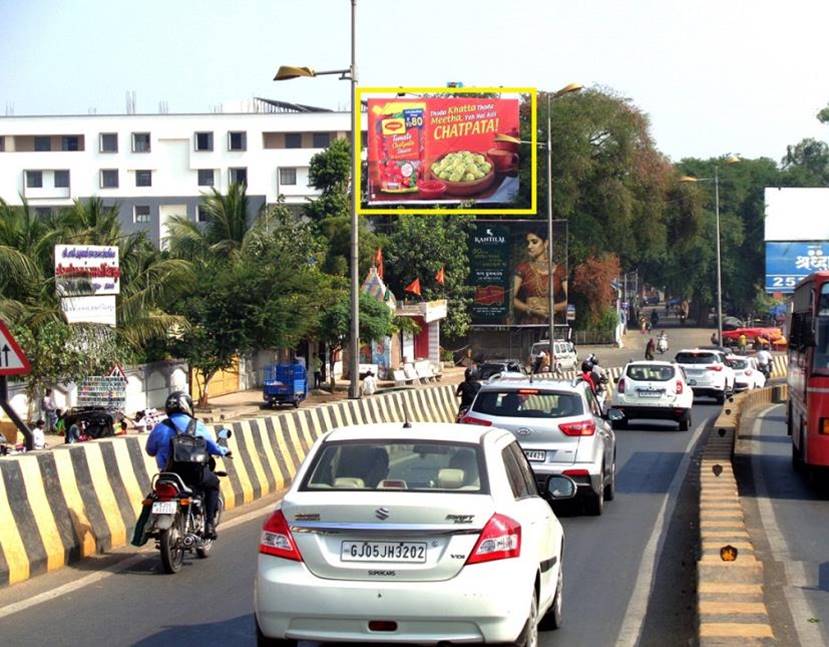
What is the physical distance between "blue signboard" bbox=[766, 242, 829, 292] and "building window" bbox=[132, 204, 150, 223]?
40.6m

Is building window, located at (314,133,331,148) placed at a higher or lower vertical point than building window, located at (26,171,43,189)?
higher

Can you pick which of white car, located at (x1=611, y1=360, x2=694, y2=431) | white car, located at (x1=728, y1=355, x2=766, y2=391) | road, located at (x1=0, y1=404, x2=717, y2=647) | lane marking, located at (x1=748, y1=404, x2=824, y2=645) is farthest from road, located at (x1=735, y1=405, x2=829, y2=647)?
white car, located at (x1=728, y1=355, x2=766, y2=391)

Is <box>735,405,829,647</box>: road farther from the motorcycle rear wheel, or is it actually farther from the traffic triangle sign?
the traffic triangle sign

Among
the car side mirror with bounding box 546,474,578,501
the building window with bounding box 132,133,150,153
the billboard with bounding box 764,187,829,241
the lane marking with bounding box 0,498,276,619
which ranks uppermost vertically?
the building window with bounding box 132,133,150,153

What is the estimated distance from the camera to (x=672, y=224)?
84875 mm

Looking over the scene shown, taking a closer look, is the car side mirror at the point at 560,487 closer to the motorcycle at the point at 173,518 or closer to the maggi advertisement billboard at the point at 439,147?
the motorcycle at the point at 173,518

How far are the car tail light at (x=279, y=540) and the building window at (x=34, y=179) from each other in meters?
85.3

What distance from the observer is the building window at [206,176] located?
88.1 m

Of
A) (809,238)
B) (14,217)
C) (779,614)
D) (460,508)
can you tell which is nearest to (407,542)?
(460,508)

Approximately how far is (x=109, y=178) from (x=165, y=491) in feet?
263

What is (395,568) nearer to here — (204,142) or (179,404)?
(179,404)

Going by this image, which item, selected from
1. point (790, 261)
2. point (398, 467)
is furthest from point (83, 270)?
point (790, 261)

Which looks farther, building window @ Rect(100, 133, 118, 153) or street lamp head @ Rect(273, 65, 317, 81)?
building window @ Rect(100, 133, 118, 153)

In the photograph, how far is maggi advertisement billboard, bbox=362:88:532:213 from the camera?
5931 cm
